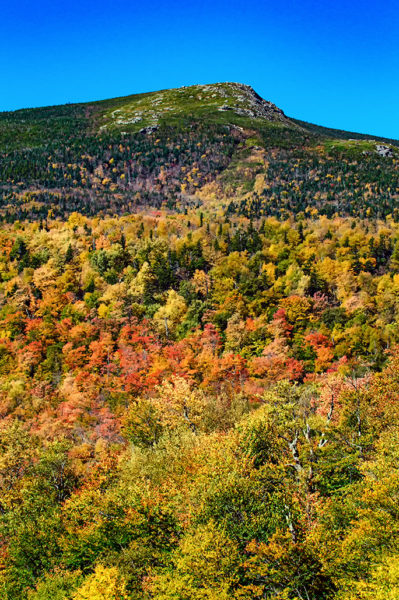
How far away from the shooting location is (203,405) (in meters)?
63.9

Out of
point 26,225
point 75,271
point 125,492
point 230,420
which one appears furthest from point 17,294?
point 125,492

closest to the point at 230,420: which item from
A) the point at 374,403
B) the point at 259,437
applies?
the point at 259,437

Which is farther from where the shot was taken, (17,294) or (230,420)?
(17,294)

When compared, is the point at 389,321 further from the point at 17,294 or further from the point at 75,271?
the point at 17,294

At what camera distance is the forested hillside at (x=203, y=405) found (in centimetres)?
3070

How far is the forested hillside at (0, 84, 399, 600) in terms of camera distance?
30703 millimetres

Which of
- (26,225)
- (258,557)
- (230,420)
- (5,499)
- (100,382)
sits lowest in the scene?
(100,382)

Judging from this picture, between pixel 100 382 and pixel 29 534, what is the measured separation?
231 ft

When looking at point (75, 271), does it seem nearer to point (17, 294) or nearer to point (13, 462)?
point (17, 294)

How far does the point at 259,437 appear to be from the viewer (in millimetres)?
45688

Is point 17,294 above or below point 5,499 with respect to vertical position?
above

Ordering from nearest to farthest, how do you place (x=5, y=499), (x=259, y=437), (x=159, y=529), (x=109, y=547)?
(x=159, y=529), (x=109, y=547), (x=259, y=437), (x=5, y=499)

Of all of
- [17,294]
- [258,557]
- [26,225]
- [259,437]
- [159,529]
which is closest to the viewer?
[258,557]

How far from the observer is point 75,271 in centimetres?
15925
